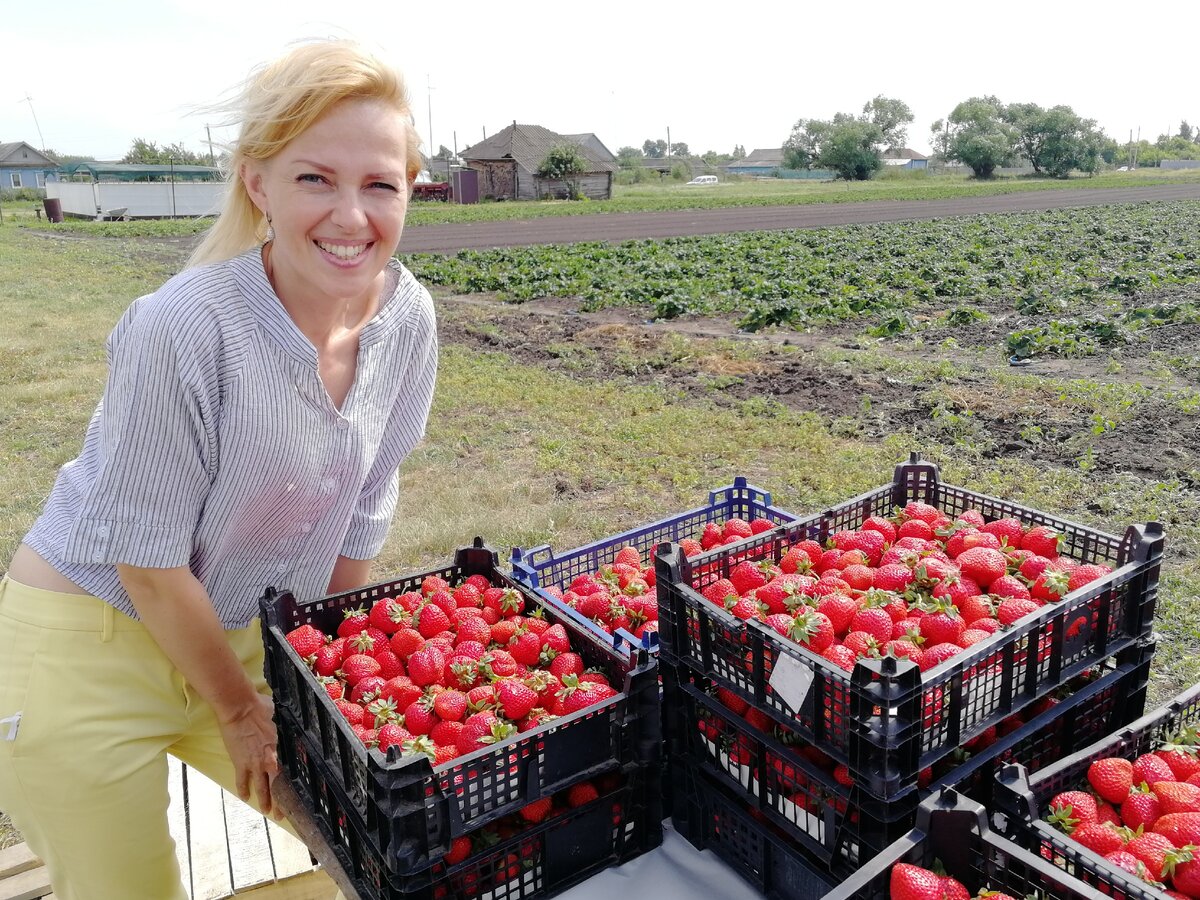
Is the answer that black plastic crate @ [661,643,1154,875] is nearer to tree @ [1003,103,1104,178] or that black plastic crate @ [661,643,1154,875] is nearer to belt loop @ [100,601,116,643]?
belt loop @ [100,601,116,643]

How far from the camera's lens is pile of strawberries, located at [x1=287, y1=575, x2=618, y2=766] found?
78.9 inches

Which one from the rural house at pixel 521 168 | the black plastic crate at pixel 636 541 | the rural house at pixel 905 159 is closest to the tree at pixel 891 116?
the rural house at pixel 905 159

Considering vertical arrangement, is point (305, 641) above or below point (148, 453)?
below

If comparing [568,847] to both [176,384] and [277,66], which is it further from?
[277,66]

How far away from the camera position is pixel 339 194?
2.08 meters

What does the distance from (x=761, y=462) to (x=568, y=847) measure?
536 centimetres

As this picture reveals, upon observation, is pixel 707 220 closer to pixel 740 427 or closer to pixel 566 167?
pixel 566 167

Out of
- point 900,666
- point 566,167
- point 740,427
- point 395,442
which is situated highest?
point 566,167

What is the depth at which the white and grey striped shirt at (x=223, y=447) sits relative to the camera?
2027 mm

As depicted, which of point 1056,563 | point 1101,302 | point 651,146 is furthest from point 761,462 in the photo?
point 651,146

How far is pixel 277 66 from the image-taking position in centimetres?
205

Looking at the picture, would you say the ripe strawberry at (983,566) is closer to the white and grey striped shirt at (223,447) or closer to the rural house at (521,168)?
the white and grey striped shirt at (223,447)

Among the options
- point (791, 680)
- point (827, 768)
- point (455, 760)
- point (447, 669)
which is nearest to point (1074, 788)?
point (827, 768)

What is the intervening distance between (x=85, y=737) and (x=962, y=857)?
194cm
